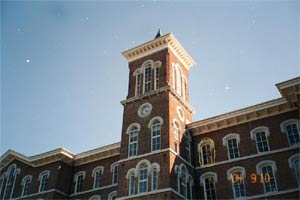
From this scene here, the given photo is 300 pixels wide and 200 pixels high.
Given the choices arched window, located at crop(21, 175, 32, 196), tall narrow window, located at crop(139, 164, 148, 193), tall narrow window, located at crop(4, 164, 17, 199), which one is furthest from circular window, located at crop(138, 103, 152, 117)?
tall narrow window, located at crop(4, 164, 17, 199)

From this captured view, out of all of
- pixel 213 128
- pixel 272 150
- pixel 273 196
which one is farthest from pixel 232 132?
pixel 273 196

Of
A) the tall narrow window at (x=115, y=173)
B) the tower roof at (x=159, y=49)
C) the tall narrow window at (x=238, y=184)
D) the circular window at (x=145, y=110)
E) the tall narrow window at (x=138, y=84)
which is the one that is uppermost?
the tower roof at (x=159, y=49)

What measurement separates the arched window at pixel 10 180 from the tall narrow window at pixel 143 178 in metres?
17.3

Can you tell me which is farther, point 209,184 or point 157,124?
point 157,124

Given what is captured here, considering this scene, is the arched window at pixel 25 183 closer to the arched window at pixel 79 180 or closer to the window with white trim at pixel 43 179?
the window with white trim at pixel 43 179

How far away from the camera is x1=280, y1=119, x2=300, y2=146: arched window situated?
89.0ft

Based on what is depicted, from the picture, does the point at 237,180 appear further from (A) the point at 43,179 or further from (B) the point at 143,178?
(A) the point at 43,179

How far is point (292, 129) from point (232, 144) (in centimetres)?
488

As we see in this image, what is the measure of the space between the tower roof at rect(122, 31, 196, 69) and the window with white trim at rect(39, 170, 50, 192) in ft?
46.8

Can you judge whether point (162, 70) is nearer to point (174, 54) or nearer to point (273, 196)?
point (174, 54)

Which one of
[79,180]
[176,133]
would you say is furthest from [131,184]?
[79,180]

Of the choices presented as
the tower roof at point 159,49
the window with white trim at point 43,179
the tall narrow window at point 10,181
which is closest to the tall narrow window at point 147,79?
the tower roof at point 159,49

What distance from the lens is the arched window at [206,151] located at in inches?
1191

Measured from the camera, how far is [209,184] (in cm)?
2906
